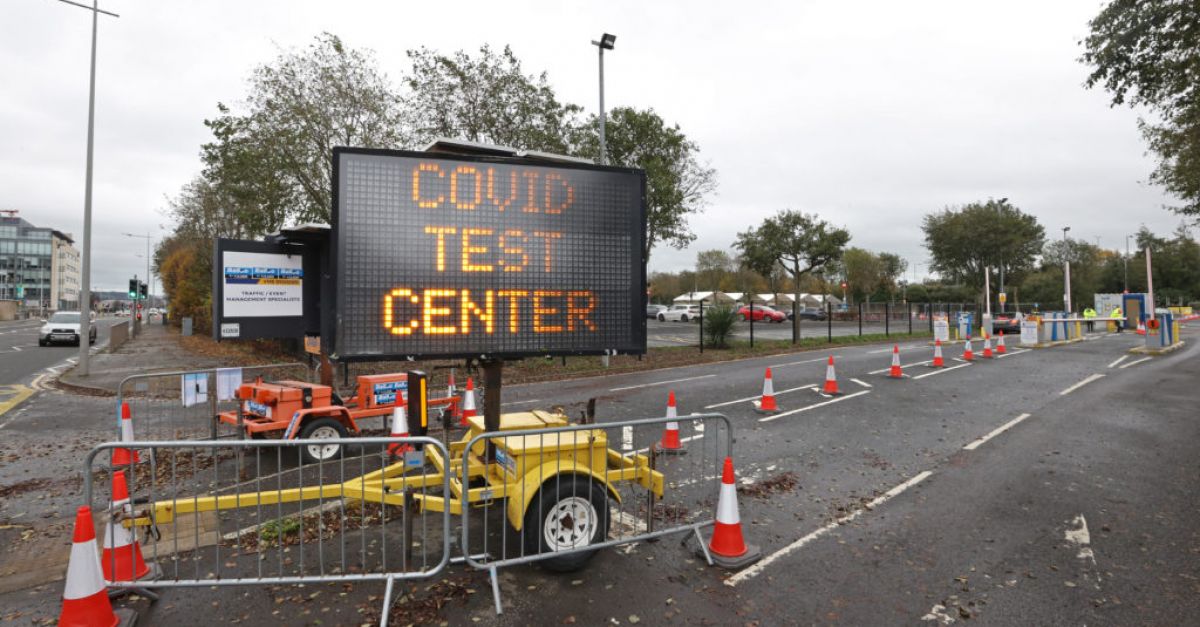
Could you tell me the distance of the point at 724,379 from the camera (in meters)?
13.9

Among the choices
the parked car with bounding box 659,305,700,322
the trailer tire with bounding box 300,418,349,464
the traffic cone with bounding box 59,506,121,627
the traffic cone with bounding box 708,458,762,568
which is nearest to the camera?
the traffic cone with bounding box 59,506,121,627

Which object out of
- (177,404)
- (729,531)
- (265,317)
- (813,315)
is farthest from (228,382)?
(813,315)

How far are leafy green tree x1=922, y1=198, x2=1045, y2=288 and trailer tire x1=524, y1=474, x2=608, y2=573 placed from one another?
3724 centimetres

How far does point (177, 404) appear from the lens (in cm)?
1079

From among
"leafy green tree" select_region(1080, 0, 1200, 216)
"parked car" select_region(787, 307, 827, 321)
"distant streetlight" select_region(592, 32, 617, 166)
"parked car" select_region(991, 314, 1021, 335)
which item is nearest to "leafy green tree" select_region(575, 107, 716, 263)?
"distant streetlight" select_region(592, 32, 617, 166)

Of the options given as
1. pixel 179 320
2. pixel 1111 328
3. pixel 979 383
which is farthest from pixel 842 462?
pixel 179 320

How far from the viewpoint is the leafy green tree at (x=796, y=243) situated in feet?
74.6

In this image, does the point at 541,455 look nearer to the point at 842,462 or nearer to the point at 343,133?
the point at 842,462

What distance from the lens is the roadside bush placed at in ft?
72.8

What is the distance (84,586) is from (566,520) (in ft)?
9.62

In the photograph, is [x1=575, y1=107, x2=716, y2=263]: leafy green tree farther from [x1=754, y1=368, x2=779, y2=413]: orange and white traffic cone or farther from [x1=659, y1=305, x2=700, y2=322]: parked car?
[x1=659, y1=305, x2=700, y2=322]: parked car

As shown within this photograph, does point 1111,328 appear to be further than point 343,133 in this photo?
Yes

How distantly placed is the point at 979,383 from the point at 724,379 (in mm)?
5804

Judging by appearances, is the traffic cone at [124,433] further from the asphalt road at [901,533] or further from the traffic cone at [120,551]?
the traffic cone at [120,551]
